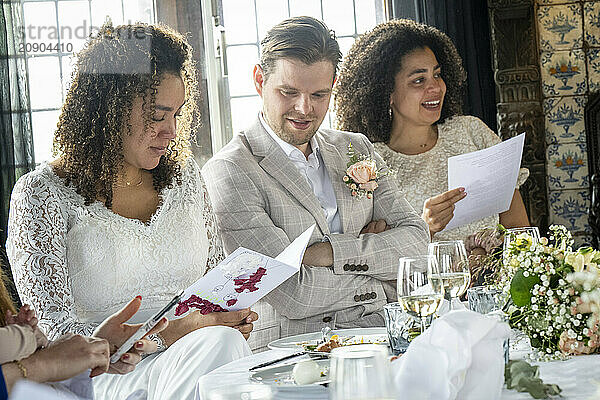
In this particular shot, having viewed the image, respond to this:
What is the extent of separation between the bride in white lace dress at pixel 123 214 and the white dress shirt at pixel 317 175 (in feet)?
1.14

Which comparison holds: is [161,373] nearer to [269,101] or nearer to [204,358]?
[204,358]

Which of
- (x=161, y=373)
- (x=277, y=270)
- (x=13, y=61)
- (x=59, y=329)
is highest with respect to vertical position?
(x=13, y=61)

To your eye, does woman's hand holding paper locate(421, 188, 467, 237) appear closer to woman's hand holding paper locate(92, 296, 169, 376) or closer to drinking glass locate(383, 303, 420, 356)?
woman's hand holding paper locate(92, 296, 169, 376)

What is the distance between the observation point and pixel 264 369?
4.79ft

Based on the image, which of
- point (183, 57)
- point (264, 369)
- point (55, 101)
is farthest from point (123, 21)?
point (264, 369)

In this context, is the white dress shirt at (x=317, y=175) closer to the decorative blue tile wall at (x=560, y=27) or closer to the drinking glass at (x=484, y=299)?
the drinking glass at (x=484, y=299)

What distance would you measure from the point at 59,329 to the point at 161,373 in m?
0.31

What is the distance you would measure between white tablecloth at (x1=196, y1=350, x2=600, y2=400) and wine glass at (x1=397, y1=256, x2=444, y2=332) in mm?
204

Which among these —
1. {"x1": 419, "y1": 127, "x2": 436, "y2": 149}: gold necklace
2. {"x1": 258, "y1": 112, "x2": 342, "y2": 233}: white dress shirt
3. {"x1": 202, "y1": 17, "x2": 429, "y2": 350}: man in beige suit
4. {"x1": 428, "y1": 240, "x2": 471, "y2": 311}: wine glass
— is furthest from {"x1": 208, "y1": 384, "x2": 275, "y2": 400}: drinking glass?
{"x1": 419, "y1": 127, "x2": 436, "y2": 149}: gold necklace

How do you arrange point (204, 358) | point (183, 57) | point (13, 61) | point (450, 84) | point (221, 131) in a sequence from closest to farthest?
1. point (204, 358)
2. point (183, 57)
3. point (13, 61)
4. point (450, 84)
5. point (221, 131)

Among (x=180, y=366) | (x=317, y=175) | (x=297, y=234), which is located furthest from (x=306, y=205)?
(x=180, y=366)

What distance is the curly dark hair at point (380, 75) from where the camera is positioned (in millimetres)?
3508

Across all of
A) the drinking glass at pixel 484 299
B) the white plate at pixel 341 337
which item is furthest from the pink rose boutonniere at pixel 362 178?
the drinking glass at pixel 484 299

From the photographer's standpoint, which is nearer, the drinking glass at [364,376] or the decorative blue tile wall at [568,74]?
the drinking glass at [364,376]
